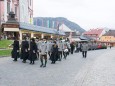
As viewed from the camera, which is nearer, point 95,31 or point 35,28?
point 35,28

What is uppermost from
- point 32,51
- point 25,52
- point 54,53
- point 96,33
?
point 32,51

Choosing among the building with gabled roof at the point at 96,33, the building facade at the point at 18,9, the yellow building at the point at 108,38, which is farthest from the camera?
the building with gabled roof at the point at 96,33

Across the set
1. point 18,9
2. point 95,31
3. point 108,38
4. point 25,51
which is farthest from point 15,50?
point 95,31

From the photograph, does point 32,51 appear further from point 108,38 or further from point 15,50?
point 108,38

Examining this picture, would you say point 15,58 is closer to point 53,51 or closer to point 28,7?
point 53,51

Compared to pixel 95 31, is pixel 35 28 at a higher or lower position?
higher

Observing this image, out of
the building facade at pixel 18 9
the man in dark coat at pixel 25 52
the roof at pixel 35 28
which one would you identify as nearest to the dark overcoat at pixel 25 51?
the man in dark coat at pixel 25 52

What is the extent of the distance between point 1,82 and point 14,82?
528 mm

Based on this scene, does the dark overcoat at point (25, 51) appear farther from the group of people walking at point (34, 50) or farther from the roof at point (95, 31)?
the roof at point (95, 31)

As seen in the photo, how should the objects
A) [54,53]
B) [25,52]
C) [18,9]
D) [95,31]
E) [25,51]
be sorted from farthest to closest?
[95,31] < [18,9] < [54,53] < [25,51] < [25,52]

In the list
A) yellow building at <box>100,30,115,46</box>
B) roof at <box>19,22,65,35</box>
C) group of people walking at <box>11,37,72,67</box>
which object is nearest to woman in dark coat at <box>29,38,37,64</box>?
group of people walking at <box>11,37,72,67</box>

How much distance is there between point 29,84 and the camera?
531 inches

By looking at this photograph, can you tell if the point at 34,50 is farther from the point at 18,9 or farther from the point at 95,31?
the point at 95,31

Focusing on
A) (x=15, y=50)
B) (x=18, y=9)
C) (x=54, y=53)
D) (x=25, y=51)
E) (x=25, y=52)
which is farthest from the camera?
(x=18, y=9)
